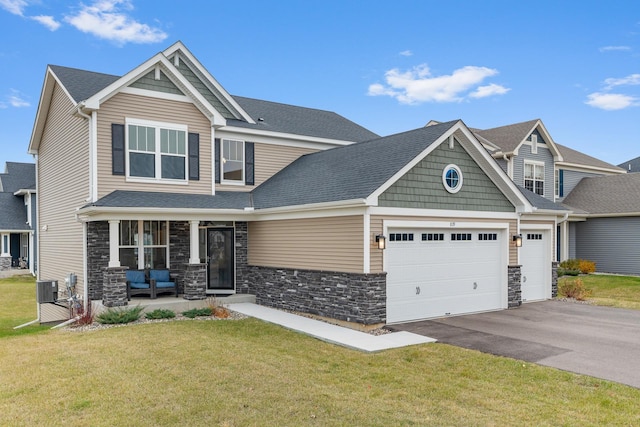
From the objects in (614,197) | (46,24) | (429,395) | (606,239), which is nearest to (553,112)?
(614,197)

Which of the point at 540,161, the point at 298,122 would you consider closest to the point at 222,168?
the point at 298,122

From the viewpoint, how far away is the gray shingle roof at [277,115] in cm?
1461

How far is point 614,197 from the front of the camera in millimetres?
24500

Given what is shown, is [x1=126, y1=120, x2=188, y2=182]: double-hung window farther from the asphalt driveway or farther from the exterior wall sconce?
the exterior wall sconce

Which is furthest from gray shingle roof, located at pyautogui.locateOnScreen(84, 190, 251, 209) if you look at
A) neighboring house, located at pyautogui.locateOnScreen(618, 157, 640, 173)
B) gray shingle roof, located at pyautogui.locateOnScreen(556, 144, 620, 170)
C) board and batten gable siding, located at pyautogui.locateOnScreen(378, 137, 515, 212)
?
neighboring house, located at pyautogui.locateOnScreen(618, 157, 640, 173)

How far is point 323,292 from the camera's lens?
1175cm

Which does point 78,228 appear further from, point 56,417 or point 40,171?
point 56,417

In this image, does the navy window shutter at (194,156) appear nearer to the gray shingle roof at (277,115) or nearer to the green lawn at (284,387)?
the gray shingle roof at (277,115)

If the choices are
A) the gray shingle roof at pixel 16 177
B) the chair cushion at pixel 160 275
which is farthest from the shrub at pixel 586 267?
the gray shingle roof at pixel 16 177

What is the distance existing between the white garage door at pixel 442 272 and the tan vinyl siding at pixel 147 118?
6.79 meters

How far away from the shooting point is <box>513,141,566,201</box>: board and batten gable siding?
23.6 metres

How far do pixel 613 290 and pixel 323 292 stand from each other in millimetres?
12693

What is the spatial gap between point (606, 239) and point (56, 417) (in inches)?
1011

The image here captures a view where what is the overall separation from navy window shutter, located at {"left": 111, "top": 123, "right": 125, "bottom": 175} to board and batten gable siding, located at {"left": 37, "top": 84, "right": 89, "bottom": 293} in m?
0.82
